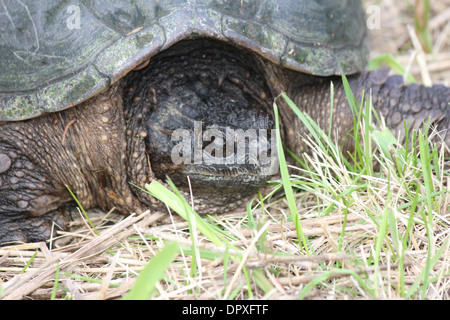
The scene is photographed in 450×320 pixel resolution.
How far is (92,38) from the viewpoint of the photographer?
199 cm

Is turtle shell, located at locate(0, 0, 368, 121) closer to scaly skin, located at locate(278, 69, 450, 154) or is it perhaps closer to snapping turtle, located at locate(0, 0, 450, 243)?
snapping turtle, located at locate(0, 0, 450, 243)

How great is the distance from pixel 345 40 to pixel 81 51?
1.32 meters

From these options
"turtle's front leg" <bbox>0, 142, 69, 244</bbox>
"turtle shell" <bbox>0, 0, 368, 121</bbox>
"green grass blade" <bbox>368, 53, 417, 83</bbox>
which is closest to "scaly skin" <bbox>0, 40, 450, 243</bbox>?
"turtle's front leg" <bbox>0, 142, 69, 244</bbox>

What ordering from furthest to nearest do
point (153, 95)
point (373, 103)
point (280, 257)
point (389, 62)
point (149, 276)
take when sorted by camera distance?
point (389, 62)
point (373, 103)
point (153, 95)
point (280, 257)
point (149, 276)

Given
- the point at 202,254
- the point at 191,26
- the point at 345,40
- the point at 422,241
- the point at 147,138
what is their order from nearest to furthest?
the point at 202,254 < the point at 422,241 < the point at 191,26 < the point at 147,138 < the point at 345,40

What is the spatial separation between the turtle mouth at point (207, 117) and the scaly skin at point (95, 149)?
1cm

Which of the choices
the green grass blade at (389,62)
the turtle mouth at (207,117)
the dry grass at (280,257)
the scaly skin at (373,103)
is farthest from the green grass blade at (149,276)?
the green grass blade at (389,62)

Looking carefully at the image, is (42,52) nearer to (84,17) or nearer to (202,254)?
(84,17)

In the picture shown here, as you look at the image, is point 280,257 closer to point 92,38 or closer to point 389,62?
point 92,38

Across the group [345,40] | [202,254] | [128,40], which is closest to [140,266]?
[202,254]

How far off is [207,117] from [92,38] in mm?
599

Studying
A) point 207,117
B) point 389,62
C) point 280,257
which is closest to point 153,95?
point 207,117

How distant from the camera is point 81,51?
1990mm

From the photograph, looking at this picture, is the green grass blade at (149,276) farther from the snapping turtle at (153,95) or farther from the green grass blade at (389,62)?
the green grass blade at (389,62)
